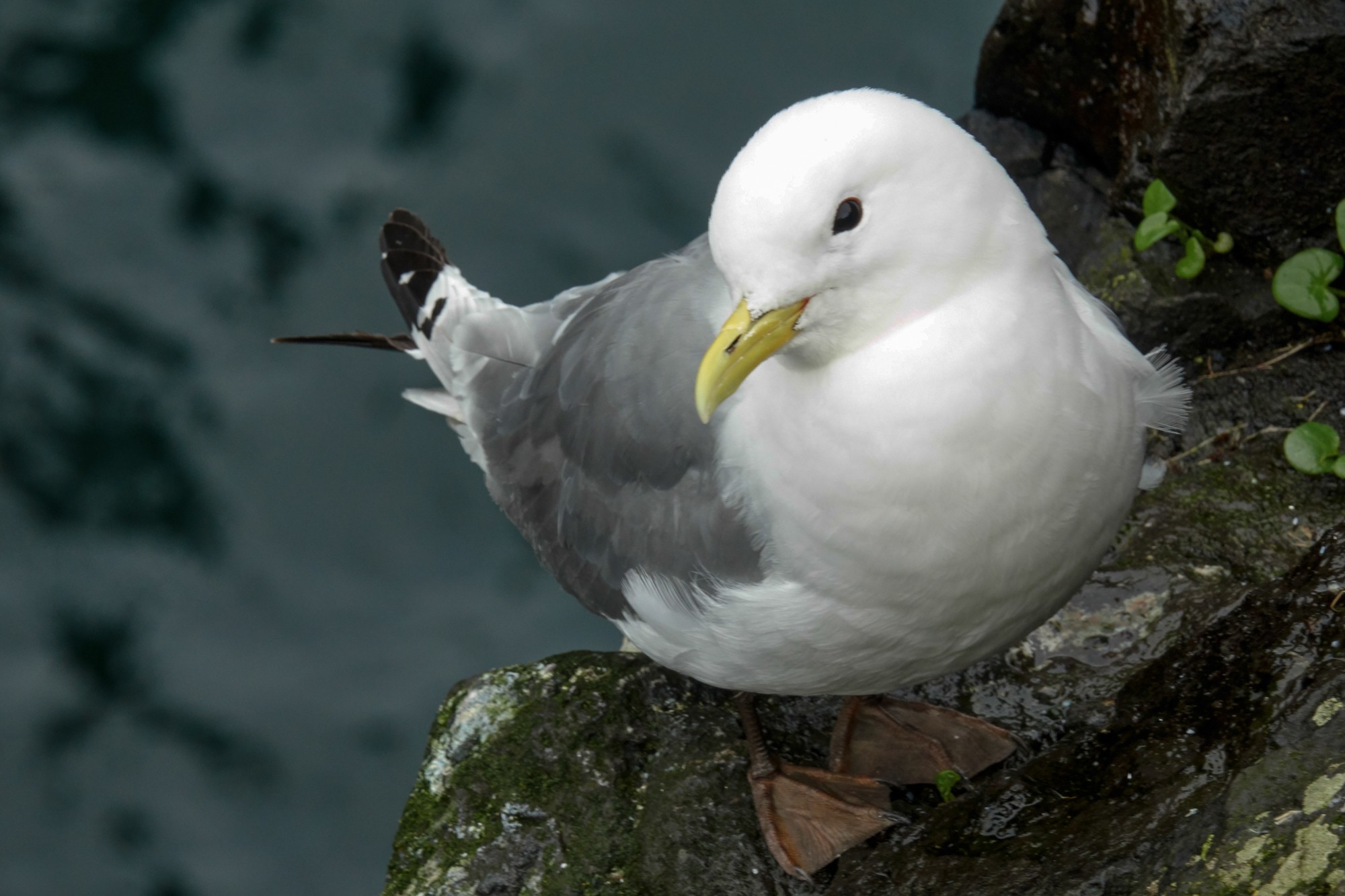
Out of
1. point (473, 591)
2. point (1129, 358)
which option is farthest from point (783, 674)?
point (473, 591)

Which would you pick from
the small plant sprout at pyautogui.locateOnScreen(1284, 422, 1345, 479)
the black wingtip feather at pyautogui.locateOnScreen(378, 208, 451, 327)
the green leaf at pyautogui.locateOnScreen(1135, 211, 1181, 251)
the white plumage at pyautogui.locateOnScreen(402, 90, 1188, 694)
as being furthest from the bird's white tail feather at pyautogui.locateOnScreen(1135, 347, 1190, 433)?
the black wingtip feather at pyautogui.locateOnScreen(378, 208, 451, 327)

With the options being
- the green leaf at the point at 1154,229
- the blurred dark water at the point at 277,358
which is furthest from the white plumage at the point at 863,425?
the blurred dark water at the point at 277,358

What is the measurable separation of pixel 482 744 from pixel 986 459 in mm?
1808

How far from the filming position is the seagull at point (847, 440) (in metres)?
2.43

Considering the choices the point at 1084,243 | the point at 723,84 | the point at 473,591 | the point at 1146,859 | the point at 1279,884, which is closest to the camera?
the point at 1279,884

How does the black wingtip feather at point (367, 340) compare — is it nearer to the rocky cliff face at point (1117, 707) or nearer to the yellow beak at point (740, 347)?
the rocky cliff face at point (1117, 707)

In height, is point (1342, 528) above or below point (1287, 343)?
below

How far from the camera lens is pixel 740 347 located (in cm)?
244

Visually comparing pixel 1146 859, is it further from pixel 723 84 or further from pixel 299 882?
pixel 723 84

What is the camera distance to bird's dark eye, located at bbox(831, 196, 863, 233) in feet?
7.88

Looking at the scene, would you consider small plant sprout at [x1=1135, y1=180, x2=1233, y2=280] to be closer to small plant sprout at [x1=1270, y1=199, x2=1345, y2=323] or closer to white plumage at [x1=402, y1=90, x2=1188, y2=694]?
small plant sprout at [x1=1270, y1=199, x2=1345, y2=323]

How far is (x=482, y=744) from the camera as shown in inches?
151

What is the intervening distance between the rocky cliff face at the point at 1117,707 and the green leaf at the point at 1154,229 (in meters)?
0.14

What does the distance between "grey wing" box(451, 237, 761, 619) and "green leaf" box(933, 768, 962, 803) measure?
34.1 inches
